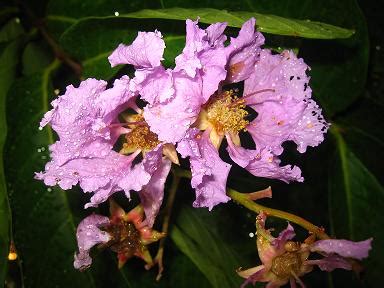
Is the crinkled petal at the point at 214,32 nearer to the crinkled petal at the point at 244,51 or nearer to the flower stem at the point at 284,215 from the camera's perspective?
the crinkled petal at the point at 244,51

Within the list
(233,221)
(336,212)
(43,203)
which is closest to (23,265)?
(43,203)

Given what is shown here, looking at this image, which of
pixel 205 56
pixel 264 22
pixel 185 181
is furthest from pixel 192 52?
pixel 185 181

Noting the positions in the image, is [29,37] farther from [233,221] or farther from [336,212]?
[336,212]

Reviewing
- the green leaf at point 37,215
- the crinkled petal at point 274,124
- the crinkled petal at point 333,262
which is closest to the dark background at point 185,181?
the green leaf at point 37,215

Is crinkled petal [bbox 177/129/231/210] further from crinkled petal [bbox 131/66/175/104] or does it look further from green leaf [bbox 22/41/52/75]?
green leaf [bbox 22/41/52/75]

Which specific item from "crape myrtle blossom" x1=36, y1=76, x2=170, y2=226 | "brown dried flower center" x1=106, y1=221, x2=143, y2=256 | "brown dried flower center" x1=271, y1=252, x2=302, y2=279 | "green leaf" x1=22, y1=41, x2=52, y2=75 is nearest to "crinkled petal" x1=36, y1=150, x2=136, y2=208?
"crape myrtle blossom" x1=36, y1=76, x2=170, y2=226

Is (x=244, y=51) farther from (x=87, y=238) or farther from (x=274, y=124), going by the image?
(x=87, y=238)
